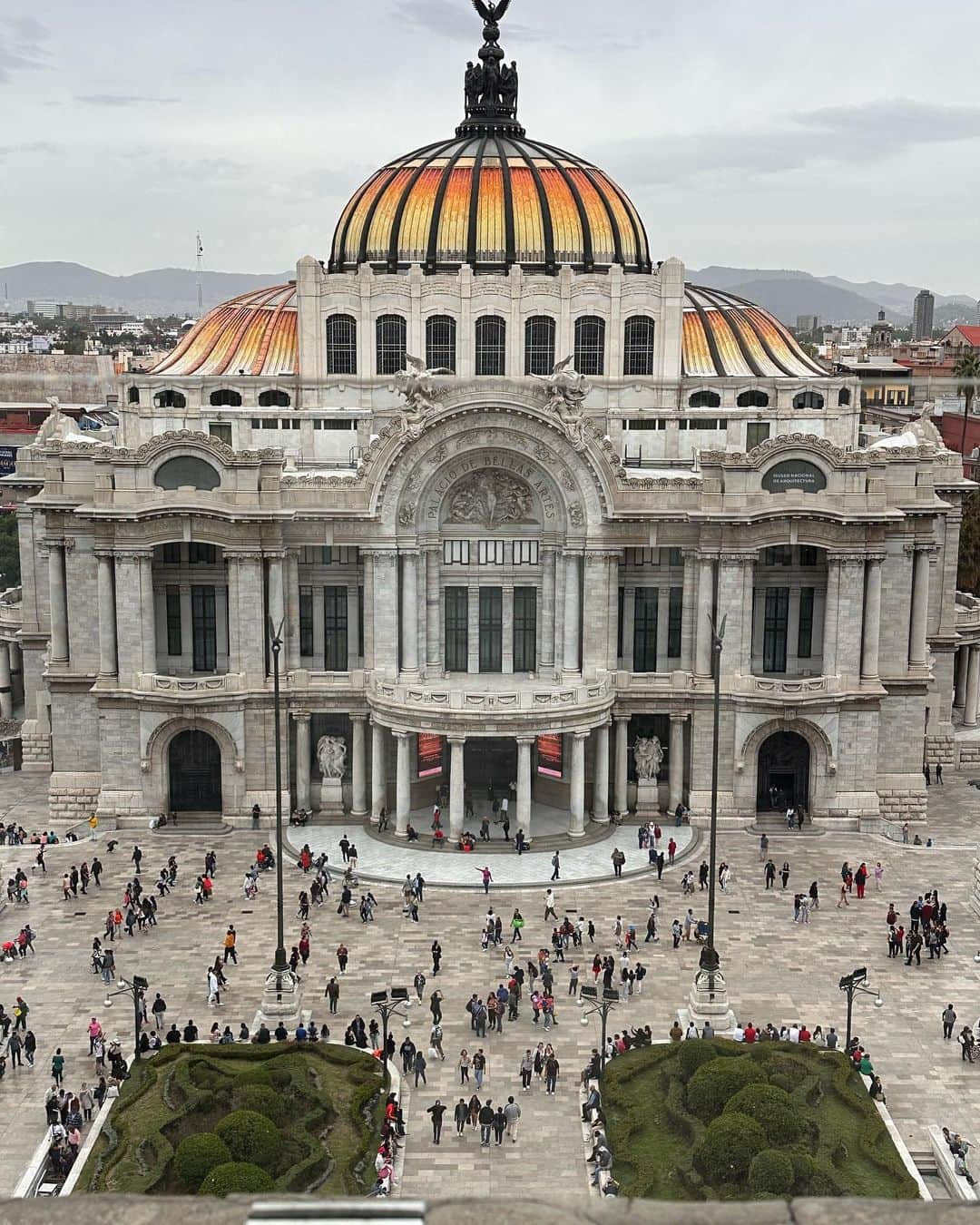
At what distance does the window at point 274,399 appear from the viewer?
77.1 meters

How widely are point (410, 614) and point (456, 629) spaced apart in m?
3.09

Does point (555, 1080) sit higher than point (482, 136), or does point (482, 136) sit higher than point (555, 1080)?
point (482, 136)

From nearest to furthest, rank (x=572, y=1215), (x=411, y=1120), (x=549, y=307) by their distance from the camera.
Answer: (x=572, y=1215) < (x=411, y=1120) < (x=549, y=307)

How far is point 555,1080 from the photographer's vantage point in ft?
140

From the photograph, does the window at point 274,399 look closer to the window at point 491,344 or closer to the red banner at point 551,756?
the window at point 491,344

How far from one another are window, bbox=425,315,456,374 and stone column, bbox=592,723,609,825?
70.1 feet

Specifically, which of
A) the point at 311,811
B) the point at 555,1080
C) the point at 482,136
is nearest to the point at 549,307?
the point at 482,136

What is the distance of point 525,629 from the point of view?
6981 cm

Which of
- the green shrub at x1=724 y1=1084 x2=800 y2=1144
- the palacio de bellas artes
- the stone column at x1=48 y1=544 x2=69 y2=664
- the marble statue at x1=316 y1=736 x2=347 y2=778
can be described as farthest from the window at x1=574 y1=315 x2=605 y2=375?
the green shrub at x1=724 y1=1084 x2=800 y2=1144

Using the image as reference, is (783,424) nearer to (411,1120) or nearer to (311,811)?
(311,811)

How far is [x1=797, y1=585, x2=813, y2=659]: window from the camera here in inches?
2721

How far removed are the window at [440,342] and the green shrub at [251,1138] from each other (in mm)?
46733

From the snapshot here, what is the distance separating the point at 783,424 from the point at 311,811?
Result: 104 feet

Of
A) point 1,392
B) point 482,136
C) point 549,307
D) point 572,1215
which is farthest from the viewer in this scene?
point 1,392
